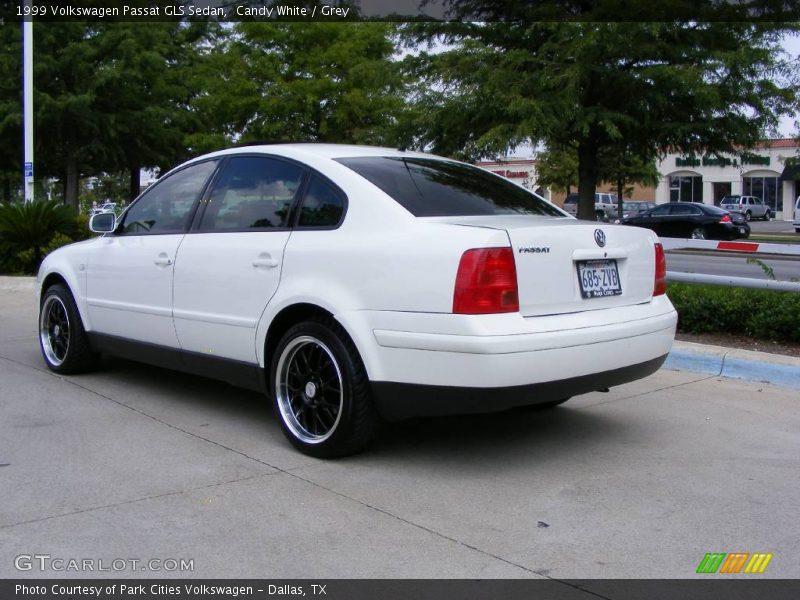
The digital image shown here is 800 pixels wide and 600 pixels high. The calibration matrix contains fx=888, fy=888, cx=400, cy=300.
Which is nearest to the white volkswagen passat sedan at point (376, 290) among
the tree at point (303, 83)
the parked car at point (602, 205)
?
the tree at point (303, 83)

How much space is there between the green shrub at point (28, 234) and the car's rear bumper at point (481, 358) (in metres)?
11.5

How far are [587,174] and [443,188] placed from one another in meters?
16.3

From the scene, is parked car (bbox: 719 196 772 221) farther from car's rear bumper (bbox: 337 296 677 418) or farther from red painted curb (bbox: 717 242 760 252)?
car's rear bumper (bbox: 337 296 677 418)

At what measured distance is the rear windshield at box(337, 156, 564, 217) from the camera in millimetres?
4875

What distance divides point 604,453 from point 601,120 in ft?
43.8

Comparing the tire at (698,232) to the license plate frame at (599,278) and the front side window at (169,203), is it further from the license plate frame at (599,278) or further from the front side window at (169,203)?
the license plate frame at (599,278)

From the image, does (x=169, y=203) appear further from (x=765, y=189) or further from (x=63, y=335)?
(x=765, y=189)

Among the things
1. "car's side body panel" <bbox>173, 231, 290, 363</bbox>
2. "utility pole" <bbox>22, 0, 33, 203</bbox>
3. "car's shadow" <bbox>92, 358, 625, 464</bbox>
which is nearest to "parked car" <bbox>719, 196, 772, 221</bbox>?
"utility pole" <bbox>22, 0, 33, 203</bbox>

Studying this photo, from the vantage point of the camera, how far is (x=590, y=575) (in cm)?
342

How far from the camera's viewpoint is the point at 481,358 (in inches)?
164

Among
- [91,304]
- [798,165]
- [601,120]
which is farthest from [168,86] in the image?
[91,304]

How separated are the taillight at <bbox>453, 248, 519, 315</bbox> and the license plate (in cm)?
55

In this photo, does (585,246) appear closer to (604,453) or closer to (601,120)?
(604,453)
